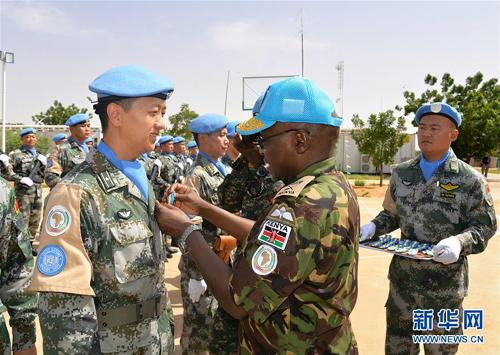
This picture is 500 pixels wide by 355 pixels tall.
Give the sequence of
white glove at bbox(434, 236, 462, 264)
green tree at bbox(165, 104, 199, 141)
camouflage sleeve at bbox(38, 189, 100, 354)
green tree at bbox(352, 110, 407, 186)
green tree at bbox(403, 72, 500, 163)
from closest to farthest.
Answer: camouflage sleeve at bbox(38, 189, 100, 354) → white glove at bbox(434, 236, 462, 264) → green tree at bbox(352, 110, 407, 186) → green tree at bbox(403, 72, 500, 163) → green tree at bbox(165, 104, 199, 141)

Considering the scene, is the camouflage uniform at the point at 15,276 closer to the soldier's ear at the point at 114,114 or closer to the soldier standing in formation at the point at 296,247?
the soldier's ear at the point at 114,114

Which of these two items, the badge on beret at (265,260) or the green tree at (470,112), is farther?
the green tree at (470,112)

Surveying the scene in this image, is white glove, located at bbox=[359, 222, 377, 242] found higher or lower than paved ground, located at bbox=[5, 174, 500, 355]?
higher

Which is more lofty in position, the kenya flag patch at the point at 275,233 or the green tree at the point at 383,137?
the green tree at the point at 383,137

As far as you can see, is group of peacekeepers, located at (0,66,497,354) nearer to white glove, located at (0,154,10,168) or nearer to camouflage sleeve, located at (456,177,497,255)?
camouflage sleeve, located at (456,177,497,255)

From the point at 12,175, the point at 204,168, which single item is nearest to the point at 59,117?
the point at 12,175

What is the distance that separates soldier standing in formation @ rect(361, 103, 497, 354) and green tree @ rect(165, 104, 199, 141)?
3184 cm

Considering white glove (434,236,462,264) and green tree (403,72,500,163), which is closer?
white glove (434,236,462,264)

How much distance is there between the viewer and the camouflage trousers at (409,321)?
3.38 m

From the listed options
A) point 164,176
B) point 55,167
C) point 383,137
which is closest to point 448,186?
point 55,167

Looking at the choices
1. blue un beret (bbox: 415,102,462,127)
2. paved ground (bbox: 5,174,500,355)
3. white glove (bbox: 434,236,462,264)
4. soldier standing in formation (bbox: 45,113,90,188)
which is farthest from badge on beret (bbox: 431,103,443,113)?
soldier standing in formation (bbox: 45,113,90,188)

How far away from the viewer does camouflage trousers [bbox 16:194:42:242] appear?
351 inches

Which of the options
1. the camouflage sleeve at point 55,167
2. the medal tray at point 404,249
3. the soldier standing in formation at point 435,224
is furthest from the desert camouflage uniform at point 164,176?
the medal tray at point 404,249

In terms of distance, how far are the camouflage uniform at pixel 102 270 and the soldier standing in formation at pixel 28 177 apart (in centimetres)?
826
